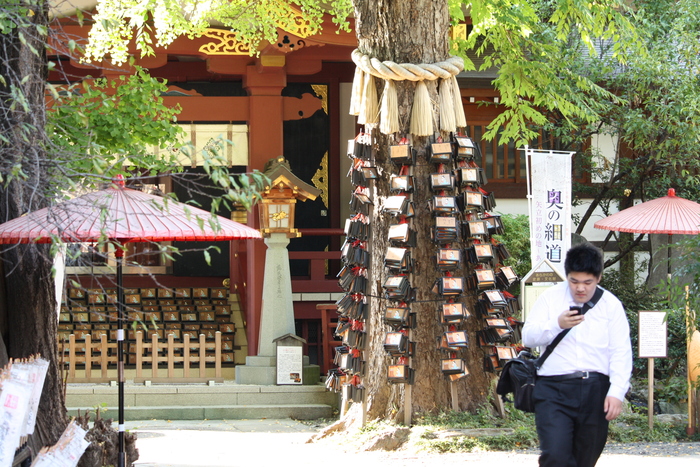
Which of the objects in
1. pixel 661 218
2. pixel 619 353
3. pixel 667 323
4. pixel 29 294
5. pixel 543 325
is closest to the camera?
pixel 619 353

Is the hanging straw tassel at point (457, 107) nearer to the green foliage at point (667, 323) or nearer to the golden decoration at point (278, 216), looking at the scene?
the golden decoration at point (278, 216)

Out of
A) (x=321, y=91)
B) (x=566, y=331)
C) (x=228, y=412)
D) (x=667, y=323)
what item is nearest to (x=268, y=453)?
(x=228, y=412)

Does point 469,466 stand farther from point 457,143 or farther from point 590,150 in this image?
point 590,150

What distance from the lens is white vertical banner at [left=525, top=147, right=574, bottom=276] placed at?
1032 cm

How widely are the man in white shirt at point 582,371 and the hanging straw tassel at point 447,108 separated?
373 cm

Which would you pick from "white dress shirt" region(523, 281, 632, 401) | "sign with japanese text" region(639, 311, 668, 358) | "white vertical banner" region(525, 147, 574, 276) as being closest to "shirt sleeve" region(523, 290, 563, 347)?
"white dress shirt" region(523, 281, 632, 401)

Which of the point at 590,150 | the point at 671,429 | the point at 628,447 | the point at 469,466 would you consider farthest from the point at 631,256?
the point at 469,466

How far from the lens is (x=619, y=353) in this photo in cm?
487

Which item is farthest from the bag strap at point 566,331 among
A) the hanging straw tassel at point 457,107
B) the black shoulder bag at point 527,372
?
the hanging straw tassel at point 457,107

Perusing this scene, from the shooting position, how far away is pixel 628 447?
8.26m

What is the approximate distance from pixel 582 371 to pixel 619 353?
23 centimetres

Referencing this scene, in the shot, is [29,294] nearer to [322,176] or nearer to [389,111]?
[389,111]

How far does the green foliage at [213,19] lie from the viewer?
32.0ft

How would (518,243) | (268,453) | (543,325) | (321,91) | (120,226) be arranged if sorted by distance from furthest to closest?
(321,91), (518,243), (268,453), (120,226), (543,325)
